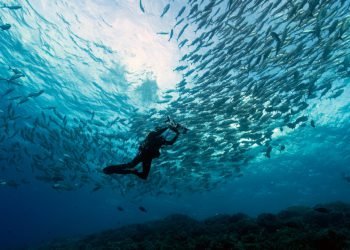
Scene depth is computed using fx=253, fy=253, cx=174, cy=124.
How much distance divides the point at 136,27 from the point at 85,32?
3.11m

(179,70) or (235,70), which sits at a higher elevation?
(179,70)

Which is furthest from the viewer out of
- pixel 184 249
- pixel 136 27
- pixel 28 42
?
pixel 28 42

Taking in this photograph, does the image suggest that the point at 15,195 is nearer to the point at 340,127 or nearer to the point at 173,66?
the point at 173,66

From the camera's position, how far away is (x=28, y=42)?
16109 mm

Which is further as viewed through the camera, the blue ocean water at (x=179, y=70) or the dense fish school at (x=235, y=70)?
the blue ocean water at (x=179, y=70)

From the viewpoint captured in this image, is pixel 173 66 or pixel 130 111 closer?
pixel 173 66

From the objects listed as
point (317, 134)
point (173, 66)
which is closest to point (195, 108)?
point (173, 66)

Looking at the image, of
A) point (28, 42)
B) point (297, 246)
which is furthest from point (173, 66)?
point (297, 246)

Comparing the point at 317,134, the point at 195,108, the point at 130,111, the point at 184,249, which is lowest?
the point at 184,249

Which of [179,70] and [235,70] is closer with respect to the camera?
[235,70]

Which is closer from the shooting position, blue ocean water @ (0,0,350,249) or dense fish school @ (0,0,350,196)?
dense fish school @ (0,0,350,196)

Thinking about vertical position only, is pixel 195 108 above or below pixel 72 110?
below

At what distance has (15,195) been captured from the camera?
6650cm

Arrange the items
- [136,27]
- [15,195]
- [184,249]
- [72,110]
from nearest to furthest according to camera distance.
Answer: [184,249]
[136,27]
[72,110]
[15,195]
